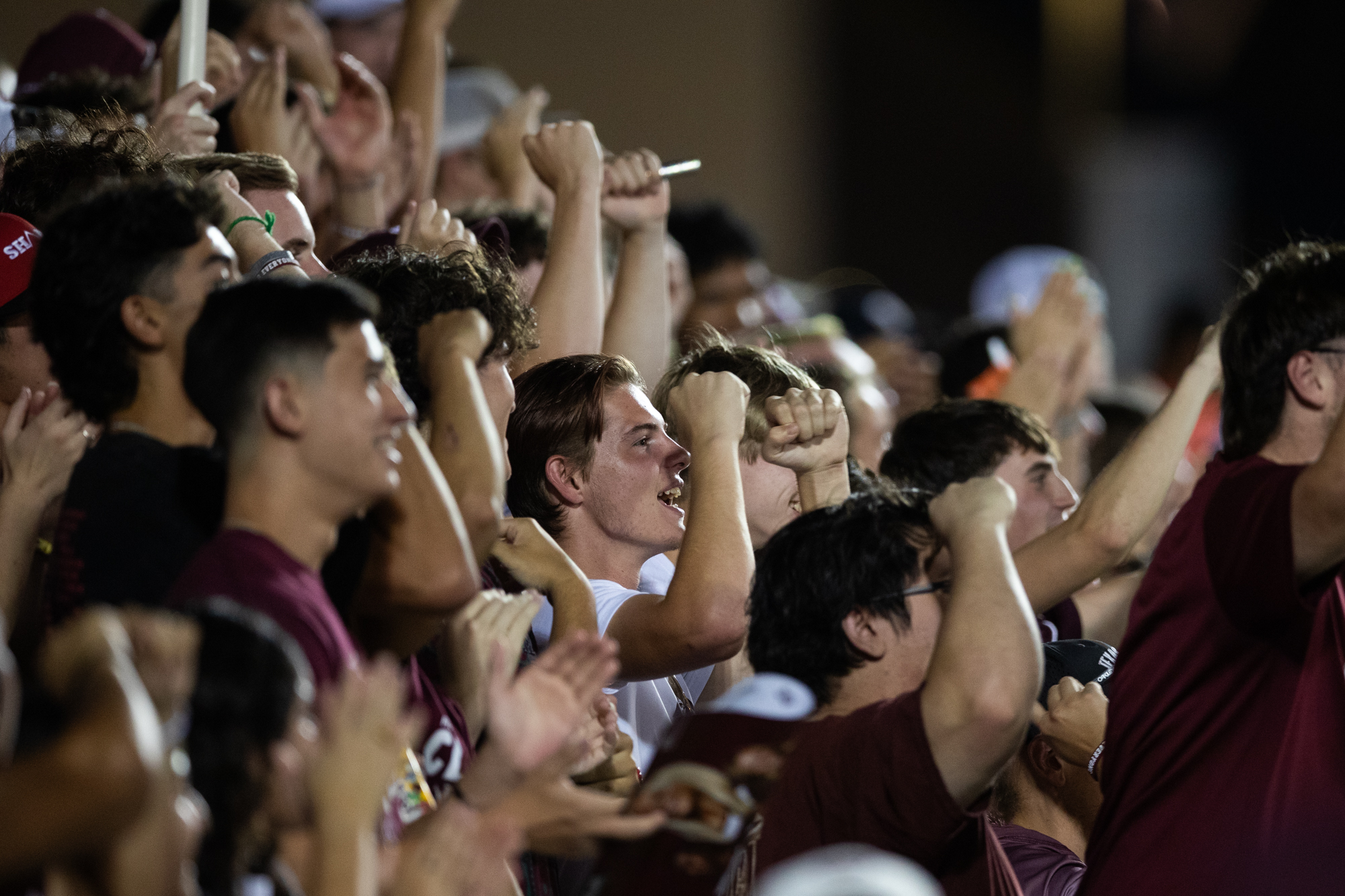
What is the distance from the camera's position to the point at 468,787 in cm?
189

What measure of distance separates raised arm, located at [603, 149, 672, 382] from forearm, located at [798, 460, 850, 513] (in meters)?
0.90

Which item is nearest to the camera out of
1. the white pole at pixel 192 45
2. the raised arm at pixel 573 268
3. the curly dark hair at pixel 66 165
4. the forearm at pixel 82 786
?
the forearm at pixel 82 786

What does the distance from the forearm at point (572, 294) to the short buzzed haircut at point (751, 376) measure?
216mm

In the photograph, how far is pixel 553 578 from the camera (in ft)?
8.70

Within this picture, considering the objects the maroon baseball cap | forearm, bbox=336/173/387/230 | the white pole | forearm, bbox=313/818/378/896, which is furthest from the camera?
the maroon baseball cap

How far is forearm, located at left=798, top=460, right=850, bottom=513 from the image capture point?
9.74 ft

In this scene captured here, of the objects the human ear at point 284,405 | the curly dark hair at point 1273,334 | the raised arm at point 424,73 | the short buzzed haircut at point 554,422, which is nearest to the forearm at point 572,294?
the short buzzed haircut at point 554,422

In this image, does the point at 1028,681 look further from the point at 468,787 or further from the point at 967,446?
the point at 967,446

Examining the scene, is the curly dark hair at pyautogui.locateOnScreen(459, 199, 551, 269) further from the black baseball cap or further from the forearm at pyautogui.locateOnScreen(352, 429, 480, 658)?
the forearm at pyautogui.locateOnScreen(352, 429, 480, 658)

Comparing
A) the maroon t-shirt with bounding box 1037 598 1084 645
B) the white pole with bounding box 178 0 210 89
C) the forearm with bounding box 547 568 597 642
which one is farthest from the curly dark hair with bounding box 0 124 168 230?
the maroon t-shirt with bounding box 1037 598 1084 645

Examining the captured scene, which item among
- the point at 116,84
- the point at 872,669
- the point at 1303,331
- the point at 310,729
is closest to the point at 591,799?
the point at 310,729

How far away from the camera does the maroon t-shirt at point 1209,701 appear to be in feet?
7.59

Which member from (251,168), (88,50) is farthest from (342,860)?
(88,50)

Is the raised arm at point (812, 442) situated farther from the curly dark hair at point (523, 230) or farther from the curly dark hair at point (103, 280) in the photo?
the curly dark hair at point (103, 280)
